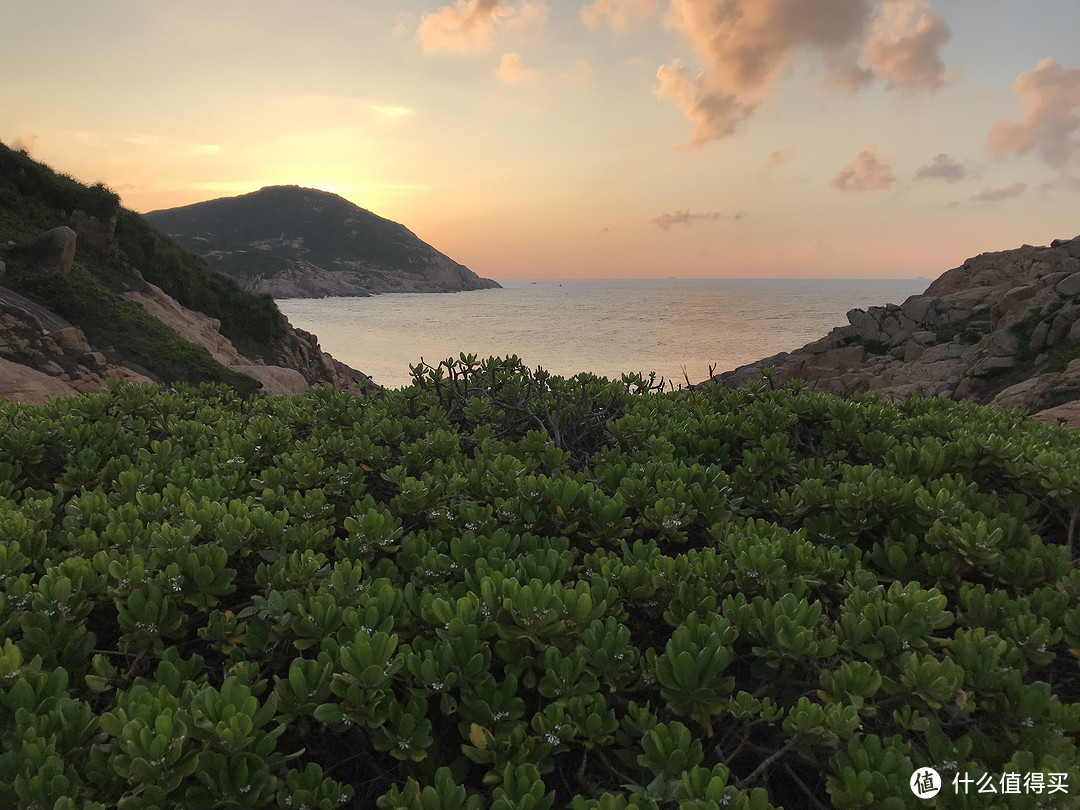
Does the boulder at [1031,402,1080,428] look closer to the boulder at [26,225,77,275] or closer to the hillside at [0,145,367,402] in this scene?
the hillside at [0,145,367,402]

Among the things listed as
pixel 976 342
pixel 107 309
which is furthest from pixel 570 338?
pixel 107 309

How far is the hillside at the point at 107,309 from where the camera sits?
595 inches

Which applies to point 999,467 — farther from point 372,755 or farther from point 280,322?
point 280,322

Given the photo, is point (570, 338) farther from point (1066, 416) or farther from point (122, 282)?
point (1066, 416)

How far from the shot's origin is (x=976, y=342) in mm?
24844

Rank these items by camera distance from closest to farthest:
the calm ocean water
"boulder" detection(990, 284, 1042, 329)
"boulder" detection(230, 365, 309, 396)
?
"boulder" detection(230, 365, 309, 396)
"boulder" detection(990, 284, 1042, 329)
the calm ocean water

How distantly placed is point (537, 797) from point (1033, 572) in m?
2.26

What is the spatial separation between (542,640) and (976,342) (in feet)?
98.0

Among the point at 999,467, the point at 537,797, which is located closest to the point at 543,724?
the point at 537,797

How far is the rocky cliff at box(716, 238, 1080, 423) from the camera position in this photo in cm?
1894

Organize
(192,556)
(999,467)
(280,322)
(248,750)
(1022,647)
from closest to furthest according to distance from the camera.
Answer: (248,750) → (1022,647) → (192,556) → (999,467) → (280,322)

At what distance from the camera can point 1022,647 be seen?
203cm

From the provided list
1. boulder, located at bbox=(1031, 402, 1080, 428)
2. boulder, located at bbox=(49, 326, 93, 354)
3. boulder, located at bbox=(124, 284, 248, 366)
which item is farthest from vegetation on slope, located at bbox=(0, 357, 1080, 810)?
boulder, located at bbox=(124, 284, 248, 366)

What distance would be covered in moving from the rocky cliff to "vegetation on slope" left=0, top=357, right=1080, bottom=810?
1638cm
